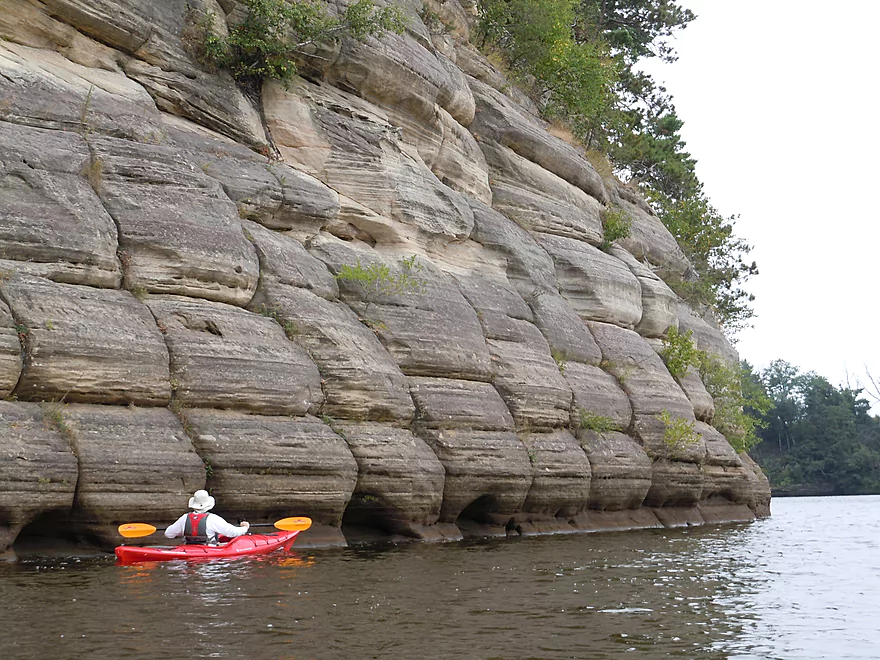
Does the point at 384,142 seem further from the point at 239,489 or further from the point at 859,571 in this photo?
the point at 859,571

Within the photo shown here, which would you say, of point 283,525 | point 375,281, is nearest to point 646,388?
point 375,281

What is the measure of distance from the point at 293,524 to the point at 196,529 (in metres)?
2.11

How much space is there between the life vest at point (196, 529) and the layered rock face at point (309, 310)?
0.62 metres

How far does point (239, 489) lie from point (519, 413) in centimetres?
866

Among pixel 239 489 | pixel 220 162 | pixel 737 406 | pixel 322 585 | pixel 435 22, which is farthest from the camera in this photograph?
pixel 737 406

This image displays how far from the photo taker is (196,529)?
1578cm

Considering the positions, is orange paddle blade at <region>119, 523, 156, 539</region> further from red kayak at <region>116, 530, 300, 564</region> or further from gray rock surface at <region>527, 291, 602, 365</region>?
gray rock surface at <region>527, 291, 602, 365</region>

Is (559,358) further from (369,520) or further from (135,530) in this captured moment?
(135,530)

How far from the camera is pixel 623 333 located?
30812 mm

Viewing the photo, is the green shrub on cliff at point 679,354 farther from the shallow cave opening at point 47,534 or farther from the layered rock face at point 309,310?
the shallow cave opening at point 47,534

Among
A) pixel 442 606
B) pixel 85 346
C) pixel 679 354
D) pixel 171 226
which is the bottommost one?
pixel 442 606

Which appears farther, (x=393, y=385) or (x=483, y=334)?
(x=483, y=334)

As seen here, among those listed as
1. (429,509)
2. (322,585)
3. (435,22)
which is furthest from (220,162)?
(435,22)

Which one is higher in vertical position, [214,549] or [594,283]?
[594,283]
